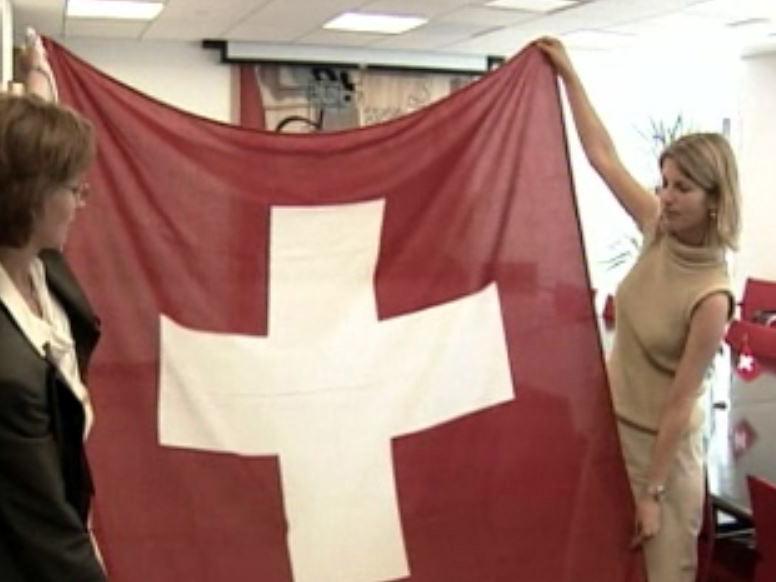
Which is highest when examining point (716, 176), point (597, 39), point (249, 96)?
point (597, 39)

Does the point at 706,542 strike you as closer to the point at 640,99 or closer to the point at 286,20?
the point at 286,20

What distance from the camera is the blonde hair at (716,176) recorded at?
6.13 ft

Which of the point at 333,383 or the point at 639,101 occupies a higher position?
the point at 639,101

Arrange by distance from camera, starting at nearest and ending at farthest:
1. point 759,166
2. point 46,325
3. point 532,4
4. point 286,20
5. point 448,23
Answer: point 46,325 < point 532,4 < point 286,20 < point 448,23 < point 759,166

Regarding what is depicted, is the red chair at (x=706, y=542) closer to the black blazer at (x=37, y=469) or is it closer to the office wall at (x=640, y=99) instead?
the black blazer at (x=37, y=469)

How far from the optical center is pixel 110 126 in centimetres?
186

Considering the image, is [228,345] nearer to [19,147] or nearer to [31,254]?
[31,254]

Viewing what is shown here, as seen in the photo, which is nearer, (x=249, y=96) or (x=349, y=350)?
(x=349, y=350)

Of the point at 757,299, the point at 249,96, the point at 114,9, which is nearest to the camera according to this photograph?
the point at 757,299

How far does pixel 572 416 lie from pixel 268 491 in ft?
2.19

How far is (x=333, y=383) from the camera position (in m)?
1.93

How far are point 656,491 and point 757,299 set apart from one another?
4.37 m

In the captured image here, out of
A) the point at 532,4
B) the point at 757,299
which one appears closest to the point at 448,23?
the point at 532,4

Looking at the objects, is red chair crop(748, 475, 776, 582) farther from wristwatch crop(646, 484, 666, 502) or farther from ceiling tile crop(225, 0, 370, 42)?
ceiling tile crop(225, 0, 370, 42)
